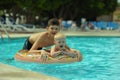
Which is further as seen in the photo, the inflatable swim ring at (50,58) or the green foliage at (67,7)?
the green foliage at (67,7)

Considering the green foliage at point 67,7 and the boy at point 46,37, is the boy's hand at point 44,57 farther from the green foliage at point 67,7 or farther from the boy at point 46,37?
the green foliage at point 67,7

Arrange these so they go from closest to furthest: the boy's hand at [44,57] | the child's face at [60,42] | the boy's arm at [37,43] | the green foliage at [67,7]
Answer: the child's face at [60,42] → the boy's hand at [44,57] → the boy's arm at [37,43] → the green foliage at [67,7]

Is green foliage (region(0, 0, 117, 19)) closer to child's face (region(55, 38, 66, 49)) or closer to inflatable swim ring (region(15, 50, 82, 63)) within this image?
inflatable swim ring (region(15, 50, 82, 63))

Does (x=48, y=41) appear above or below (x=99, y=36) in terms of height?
above

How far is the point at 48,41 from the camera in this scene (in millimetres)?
9352

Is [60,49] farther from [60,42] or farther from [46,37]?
[46,37]

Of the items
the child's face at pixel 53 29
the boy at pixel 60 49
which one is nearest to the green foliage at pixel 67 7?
the child's face at pixel 53 29

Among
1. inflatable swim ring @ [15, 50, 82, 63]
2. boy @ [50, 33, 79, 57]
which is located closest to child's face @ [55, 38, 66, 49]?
boy @ [50, 33, 79, 57]

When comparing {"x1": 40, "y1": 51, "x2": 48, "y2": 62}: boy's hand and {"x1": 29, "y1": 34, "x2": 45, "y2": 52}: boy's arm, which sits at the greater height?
{"x1": 29, "y1": 34, "x2": 45, "y2": 52}: boy's arm

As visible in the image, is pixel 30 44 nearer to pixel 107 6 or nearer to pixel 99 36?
pixel 99 36

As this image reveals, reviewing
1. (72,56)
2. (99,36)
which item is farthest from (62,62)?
(99,36)

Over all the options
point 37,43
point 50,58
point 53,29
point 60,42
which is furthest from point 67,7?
point 60,42

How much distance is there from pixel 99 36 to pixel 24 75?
1801 cm

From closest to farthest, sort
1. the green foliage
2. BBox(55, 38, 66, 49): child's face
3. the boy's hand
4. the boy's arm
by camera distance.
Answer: BBox(55, 38, 66, 49): child's face
the boy's hand
the boy's arm
the green foliage
